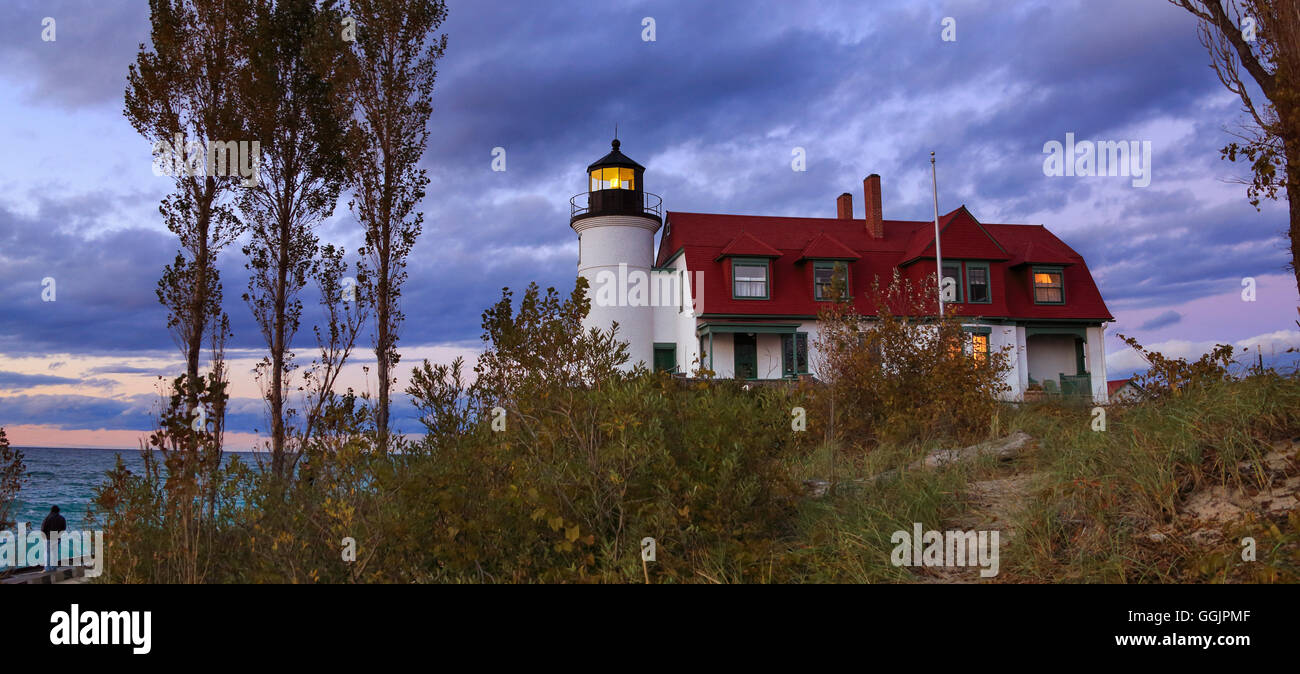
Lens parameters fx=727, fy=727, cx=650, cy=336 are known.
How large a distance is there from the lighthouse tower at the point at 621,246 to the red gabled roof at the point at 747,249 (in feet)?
11.4

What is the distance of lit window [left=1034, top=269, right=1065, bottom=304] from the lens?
2828 cm

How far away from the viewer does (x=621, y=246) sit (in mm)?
27359

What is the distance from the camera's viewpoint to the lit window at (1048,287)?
28281 mm

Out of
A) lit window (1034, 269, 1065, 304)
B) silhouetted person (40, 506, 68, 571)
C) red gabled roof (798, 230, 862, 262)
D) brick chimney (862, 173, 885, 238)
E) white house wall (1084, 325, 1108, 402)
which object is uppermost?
brick chimney (862, 173, 885, 238)

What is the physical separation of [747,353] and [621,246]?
20.3 feet

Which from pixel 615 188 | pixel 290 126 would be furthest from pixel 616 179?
pixel 290 126

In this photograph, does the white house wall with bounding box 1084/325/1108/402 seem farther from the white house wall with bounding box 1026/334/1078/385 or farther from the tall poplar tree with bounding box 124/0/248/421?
the tall poplar tree with bounding box 124/0/248/421

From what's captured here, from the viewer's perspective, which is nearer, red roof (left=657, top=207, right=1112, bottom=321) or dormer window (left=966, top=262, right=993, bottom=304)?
red roof (left=657, top=207, right=1112, bottom=321)

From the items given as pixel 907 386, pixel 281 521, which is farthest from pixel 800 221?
pixel 281 521

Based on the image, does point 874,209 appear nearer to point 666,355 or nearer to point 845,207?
point 845,207

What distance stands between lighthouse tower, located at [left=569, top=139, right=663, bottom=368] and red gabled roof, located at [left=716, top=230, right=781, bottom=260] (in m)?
3.48

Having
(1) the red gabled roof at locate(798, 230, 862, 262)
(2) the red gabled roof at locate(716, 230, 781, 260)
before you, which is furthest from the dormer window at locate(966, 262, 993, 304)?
(2) the red gabled roof at locate(716, 230, 781, 260)

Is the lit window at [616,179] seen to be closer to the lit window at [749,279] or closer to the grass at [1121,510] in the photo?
the lit window at [749,279]
